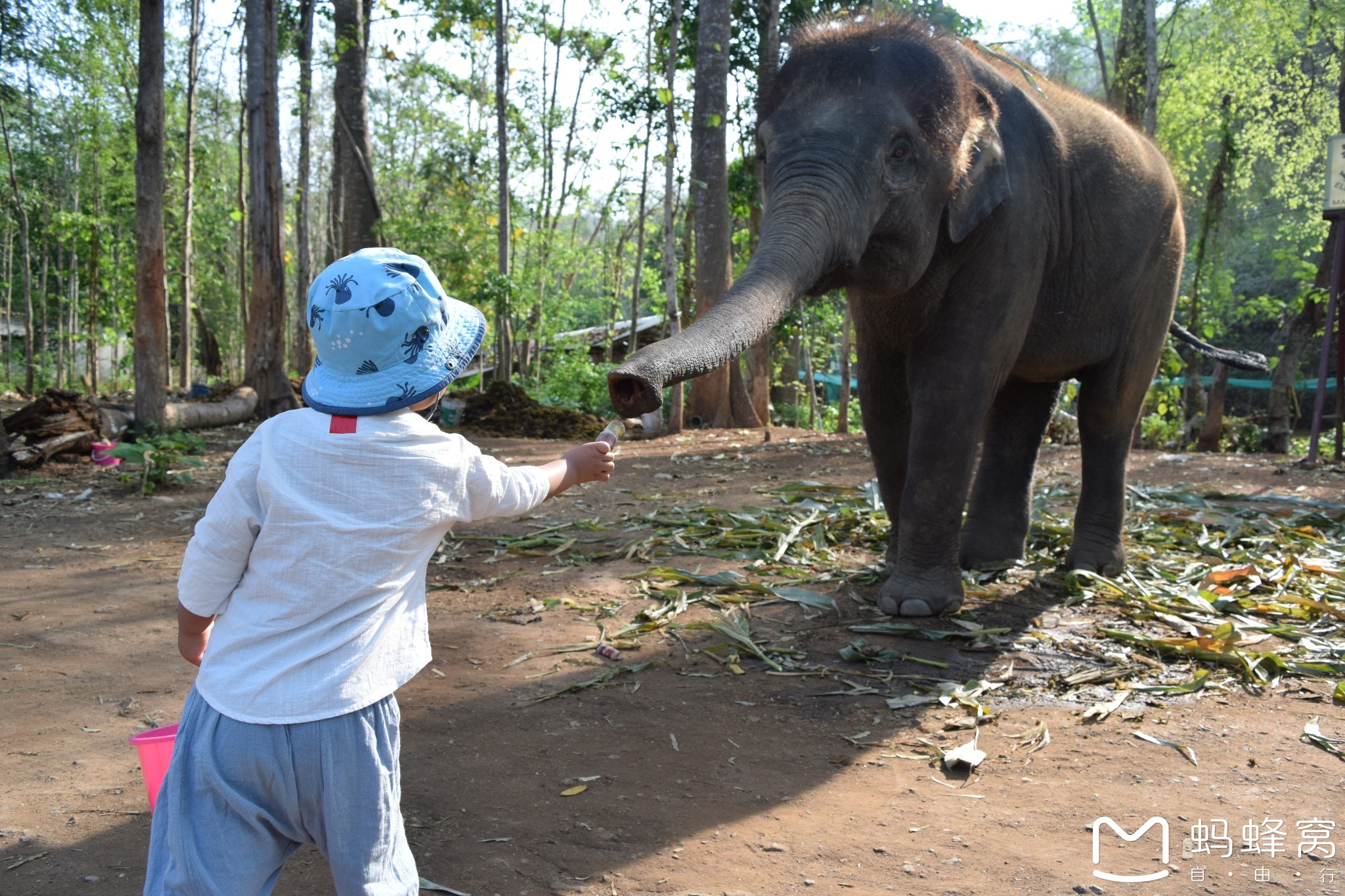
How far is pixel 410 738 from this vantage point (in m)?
3.20

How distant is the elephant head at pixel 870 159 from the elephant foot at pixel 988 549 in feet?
5.87

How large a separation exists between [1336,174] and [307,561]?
10821 millimetres

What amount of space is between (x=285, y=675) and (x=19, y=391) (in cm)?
2243

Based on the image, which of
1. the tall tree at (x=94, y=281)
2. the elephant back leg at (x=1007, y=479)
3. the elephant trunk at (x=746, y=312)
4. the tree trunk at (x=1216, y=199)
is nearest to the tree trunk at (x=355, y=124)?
the tall tree at (x=94, y=281)

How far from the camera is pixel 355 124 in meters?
13.5

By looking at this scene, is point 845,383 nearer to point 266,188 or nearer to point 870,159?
point 266,188

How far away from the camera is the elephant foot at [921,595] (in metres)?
4.27

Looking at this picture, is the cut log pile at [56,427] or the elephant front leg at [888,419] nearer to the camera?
the elephant front leg at [888,419]

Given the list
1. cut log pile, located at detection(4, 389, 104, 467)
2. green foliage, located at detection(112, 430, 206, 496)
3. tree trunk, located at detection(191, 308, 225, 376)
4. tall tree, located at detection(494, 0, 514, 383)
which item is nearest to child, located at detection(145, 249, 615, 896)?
green foliage, located at detection(112, 430, 206, 496)

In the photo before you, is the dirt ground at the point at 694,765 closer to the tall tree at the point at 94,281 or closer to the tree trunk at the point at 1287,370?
the tree trunk at the point at 1287,370

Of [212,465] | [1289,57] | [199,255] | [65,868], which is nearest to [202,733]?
[65,868]

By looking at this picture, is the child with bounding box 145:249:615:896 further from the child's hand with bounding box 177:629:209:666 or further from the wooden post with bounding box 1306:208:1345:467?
the wooden post with bounding box 1306:208:1345:467

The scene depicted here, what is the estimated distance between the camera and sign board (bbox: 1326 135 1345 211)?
9.44 metres

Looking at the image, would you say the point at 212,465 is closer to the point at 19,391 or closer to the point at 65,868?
the point at 65,868
